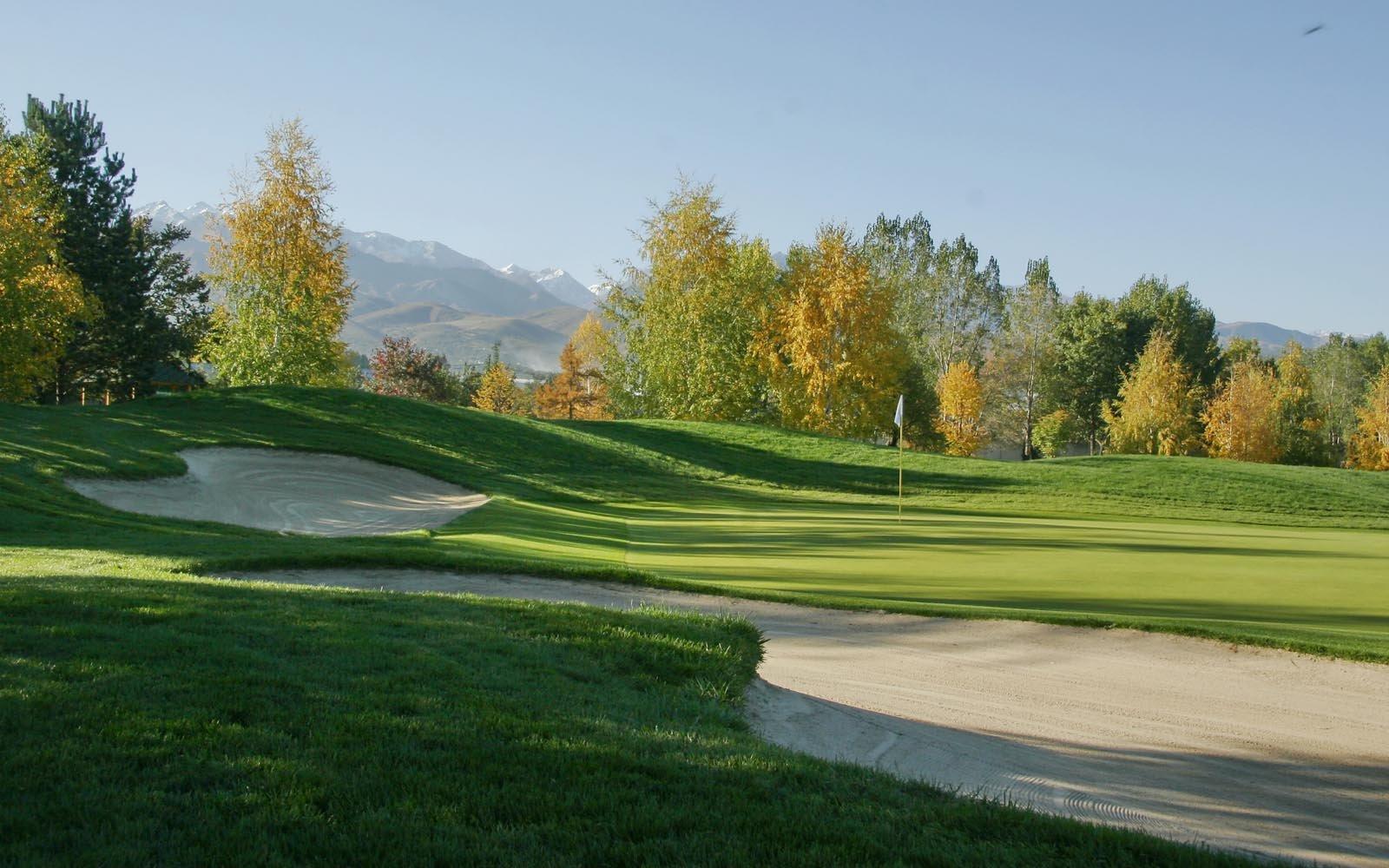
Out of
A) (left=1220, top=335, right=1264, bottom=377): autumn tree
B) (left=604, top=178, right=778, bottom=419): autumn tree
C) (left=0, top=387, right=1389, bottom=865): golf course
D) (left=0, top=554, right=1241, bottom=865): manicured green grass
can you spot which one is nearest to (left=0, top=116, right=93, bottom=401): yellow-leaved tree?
(left=0, top=387, right=1389, bottom=865): golf course

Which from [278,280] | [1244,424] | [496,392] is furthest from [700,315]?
[496,392]

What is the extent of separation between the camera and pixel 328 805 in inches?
159

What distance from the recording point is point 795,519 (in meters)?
23.5

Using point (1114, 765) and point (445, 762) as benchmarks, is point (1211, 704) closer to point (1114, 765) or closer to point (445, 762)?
point (1114, 765)

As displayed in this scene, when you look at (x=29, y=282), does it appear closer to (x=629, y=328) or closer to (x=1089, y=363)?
(x=629, y=328)

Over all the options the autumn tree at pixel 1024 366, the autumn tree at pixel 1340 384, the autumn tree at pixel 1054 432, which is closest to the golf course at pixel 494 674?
the autumn tree at pixel 1054 432

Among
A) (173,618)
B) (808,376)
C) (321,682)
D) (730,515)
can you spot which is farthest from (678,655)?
(808,376)

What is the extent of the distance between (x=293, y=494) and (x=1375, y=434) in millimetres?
63858

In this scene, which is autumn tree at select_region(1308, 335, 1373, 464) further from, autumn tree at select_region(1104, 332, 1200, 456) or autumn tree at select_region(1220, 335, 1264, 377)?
autumn tree at select_region(1104, 332, 1200, 456)

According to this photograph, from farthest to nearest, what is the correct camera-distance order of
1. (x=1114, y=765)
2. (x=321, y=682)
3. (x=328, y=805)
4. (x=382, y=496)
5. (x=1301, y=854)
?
(x=382, y=496), (x=1114, y=765), (x=321, y=682), (x=1301, y=854), (x=328, y=805)

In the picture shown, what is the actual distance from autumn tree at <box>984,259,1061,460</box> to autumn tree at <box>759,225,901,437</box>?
29924mm

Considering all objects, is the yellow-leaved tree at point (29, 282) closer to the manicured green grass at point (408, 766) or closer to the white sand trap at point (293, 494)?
the white sand trap at point (293, 494)

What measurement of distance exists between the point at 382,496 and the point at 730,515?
9.31 m

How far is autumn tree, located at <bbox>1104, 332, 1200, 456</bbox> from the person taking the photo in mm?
57156
